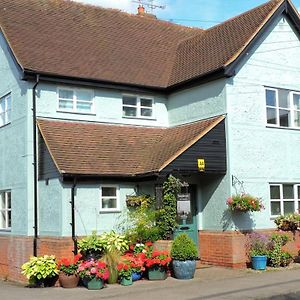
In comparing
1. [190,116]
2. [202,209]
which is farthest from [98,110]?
[202,209]

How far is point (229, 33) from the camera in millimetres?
19531

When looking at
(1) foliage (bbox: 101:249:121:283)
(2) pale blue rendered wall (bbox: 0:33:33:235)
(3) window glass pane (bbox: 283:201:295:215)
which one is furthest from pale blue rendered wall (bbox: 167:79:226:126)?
(1) foliage (bbox: 101:249:121:283)

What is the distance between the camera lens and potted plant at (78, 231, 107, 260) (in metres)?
Result: 15.0

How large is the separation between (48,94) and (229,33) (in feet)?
23.4

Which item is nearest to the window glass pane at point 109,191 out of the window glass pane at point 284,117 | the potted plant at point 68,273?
the potted plant at point 68,273

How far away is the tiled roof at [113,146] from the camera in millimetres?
16047

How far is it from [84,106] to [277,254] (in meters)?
8.27

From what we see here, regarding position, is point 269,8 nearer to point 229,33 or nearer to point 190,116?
point 229,33

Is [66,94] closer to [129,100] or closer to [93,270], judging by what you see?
[129,100]

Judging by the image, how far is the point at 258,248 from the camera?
16562 mm

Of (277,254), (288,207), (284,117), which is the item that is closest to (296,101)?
(284,117)

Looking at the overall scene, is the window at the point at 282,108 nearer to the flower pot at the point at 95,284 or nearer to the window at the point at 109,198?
the window at the point at 109,198

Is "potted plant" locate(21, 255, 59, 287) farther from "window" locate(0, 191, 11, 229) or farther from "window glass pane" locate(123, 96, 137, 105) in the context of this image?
"window glass pane" locate(123, 96, 137, 105)

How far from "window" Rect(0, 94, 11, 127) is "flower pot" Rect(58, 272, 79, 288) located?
24.0 feet
